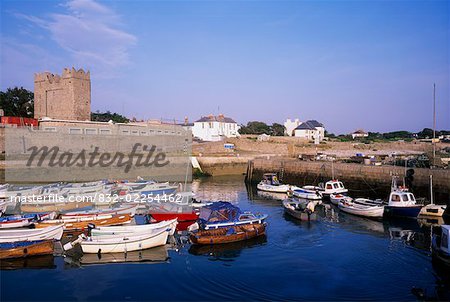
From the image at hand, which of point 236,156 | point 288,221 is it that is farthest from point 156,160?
point 288,221

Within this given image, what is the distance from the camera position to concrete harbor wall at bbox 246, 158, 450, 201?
76.4ft

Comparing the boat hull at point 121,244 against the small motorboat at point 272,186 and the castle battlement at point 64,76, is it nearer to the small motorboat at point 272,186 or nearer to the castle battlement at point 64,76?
the small motorboat at point 272,186

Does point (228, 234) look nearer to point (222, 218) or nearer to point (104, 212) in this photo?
point (222, 218)

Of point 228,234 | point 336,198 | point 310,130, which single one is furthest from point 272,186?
point 310,130

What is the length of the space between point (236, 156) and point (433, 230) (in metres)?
30.9

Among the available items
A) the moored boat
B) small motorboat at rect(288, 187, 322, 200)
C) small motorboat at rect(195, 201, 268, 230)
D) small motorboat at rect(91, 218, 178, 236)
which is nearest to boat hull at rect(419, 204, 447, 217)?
the moored boat

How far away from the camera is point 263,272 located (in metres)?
12.9

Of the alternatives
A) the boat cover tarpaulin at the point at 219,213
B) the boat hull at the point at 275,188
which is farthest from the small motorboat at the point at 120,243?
the boat hull at the point at 275,188

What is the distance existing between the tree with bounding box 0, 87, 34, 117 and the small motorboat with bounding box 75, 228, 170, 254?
169 feet

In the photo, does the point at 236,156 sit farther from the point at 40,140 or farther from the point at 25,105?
the point at 25,105

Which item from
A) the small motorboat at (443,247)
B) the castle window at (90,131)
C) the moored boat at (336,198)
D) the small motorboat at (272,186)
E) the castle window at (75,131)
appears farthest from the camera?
the castle window at (90,131)

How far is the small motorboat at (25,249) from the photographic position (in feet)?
46.5

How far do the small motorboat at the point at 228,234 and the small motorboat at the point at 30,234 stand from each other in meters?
→ 5.39

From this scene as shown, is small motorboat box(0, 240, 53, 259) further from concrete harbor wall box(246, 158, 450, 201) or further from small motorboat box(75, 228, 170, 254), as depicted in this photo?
concrete harbor wall box(246, 158, 450, 201)
